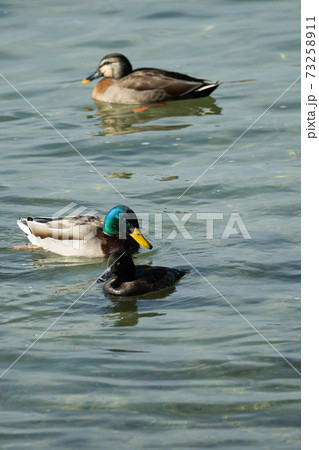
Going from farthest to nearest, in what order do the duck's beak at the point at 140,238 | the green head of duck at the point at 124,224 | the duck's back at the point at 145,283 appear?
1. the green head of duck at the point at 124,224
2. the duck's beak at the point at 140,238
3. the duck's back at the point at 145,283

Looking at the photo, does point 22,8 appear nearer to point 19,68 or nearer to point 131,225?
point 19,68

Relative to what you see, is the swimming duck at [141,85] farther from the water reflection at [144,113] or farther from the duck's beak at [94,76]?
the water reflection at [144,113]

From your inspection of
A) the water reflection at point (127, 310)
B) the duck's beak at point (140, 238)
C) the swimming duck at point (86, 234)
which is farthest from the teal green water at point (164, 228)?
the duck's beak at point (140, 238)

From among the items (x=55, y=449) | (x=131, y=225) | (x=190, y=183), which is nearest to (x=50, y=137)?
(x=190, y=183)

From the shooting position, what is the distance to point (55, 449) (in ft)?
17.8

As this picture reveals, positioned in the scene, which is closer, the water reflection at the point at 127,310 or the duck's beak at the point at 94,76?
the water reflection at the point at 127,310

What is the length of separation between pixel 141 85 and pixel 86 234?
565cm

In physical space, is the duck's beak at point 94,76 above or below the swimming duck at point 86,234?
above

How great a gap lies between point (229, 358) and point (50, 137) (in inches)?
288

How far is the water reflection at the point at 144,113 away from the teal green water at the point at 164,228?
5 centimetres

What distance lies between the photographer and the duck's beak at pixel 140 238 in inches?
361

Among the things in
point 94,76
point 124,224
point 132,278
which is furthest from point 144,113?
point 132,278

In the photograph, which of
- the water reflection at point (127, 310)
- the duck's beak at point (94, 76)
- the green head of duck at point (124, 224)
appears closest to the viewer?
the water reflection at point (127, 310)

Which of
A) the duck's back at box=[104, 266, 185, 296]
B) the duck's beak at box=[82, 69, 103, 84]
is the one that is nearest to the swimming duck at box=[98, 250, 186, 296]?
the duck's back at box=[104, 266, 185, 296]
